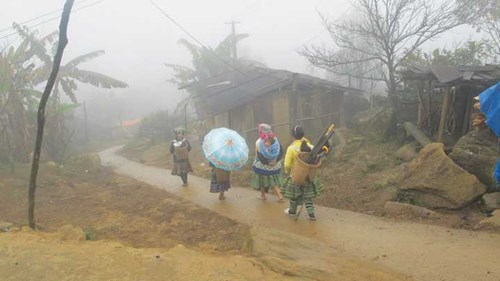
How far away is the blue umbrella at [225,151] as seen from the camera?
27.8 feet

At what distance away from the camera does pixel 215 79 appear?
881 inches

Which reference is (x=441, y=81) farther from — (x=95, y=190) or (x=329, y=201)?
(x=95, y=190)

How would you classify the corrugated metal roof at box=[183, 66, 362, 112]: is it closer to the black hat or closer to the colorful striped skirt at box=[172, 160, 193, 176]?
the colorful striped skirt at box=[172, 160, 193, 176]

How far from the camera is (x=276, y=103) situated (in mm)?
16828

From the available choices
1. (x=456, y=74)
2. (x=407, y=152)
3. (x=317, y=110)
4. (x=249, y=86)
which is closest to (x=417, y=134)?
(x=407, y=152)

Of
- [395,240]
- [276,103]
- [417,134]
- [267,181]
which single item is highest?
[276,103]

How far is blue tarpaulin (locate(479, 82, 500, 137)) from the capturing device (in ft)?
19.1

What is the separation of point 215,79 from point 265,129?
14532mm

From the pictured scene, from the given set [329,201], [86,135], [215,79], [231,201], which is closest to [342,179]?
[329,201]

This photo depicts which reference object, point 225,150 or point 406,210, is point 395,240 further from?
point 225,150

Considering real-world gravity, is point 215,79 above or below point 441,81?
above

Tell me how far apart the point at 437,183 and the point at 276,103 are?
10.1 metres

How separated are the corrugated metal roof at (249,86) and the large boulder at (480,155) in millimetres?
7392

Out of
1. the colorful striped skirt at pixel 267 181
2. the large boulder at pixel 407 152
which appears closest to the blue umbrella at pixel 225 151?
the colorful striped skirt at pixel 267 181
